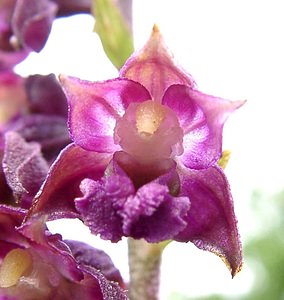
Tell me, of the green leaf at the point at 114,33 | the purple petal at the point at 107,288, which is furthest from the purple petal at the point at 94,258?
the green leaf at the point at 114,33

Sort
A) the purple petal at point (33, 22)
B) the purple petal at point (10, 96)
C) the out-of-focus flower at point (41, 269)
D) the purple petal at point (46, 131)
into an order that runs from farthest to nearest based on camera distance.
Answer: the purple petal at point (10, 96), the purple petal at point (33, 22), the purple petal at point (46, 131), the out-of-focus flower at point (41, 269)

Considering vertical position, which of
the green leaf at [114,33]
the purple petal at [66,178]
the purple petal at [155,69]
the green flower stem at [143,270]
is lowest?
the green flower stem at [143,270]

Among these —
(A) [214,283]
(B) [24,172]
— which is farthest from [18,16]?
(A) [214,283]

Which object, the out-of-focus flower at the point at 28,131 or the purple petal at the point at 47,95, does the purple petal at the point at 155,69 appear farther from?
the purple petal at the point at 47,95

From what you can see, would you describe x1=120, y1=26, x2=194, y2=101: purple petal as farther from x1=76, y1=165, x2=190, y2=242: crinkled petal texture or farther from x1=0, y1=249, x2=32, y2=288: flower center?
x1=0, y1=249, x2=32, y2=288: flower center

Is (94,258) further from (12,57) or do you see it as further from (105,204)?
(12,57)
